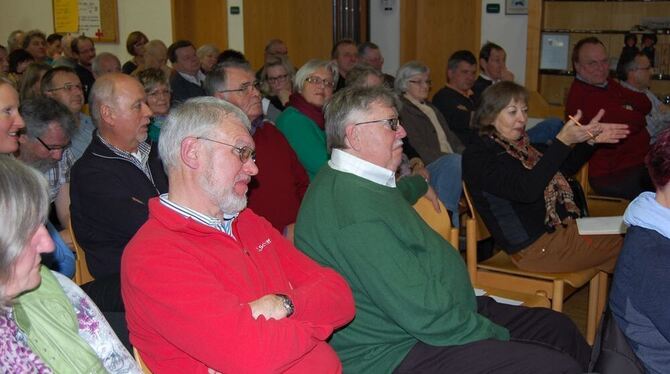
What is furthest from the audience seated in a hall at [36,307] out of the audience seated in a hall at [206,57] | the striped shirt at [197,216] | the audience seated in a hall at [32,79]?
the audience seated in a hall at [206,57]

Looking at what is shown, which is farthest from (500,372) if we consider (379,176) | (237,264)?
(237,264)

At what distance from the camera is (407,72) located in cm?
495

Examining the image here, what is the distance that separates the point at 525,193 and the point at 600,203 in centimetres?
134

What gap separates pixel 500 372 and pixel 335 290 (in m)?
0.55

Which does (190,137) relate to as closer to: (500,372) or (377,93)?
(377,93)

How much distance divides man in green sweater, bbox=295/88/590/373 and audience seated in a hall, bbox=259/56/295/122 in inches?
102

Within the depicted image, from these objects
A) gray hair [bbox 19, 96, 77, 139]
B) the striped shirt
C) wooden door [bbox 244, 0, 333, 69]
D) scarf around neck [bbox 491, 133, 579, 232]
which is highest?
wooden door [bbox 244, 0, 333, 69]

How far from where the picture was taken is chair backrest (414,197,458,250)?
2822 millimetres

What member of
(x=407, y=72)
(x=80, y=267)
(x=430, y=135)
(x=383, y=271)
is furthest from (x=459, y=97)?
(x=383, y=271)

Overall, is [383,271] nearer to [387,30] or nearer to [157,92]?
[157,92]

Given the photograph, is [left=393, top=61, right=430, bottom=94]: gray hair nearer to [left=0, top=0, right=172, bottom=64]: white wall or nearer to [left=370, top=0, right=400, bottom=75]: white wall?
[left=370, top=0, right=400, bottom=75]: white wall

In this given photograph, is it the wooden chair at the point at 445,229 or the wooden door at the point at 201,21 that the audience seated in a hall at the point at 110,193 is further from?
the wooden door at the point at 201,21

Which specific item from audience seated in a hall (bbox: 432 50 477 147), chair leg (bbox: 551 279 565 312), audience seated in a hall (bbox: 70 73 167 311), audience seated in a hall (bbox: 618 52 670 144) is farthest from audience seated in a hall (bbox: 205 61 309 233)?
audience seated in a hall (bbox: 618 52 670 144)

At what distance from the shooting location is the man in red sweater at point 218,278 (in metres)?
1.61
